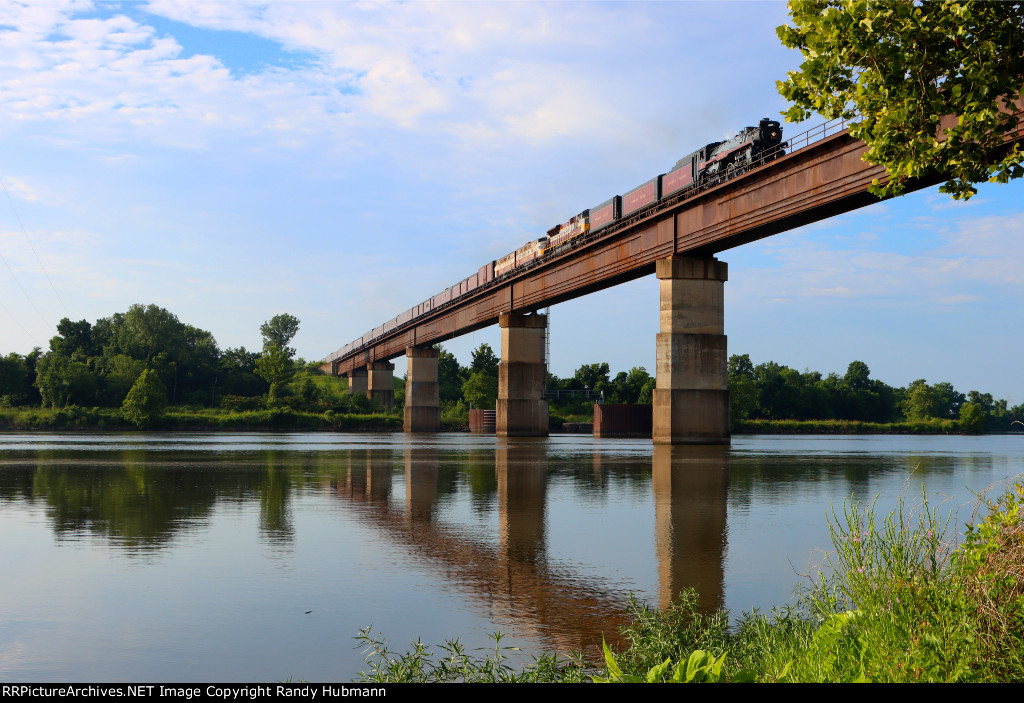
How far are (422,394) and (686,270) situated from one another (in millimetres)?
53823

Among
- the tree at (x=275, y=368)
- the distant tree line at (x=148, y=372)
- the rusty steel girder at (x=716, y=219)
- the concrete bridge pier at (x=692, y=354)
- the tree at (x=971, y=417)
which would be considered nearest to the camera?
the rusty steel girder at (x=716, y=219)

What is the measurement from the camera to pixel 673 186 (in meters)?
42.5

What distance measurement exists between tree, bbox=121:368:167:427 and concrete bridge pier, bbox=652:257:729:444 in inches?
2445

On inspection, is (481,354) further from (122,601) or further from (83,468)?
(122,601)

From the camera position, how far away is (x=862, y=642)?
5422 millimetres

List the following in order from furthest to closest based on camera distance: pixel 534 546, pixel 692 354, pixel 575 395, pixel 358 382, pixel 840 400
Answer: pixel 840 400 < pixel 358 382 < pixel 575 395 < pixel 692 354 < pixel 534 546

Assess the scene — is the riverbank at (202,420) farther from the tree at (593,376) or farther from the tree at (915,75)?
the tree at (915,75)

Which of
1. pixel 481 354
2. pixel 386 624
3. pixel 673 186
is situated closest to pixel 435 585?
pixel 386 624

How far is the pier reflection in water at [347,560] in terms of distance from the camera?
6914mm

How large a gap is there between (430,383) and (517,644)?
85868mm

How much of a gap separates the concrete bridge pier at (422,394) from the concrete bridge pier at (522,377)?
2738 centimetres

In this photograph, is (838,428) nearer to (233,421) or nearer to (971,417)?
(971,417)

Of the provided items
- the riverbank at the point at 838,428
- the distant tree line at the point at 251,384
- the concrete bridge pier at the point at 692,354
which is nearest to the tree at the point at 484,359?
the distant tree line at the point at 251,384

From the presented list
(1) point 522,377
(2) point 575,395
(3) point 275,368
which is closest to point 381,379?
(3) point 275,368
